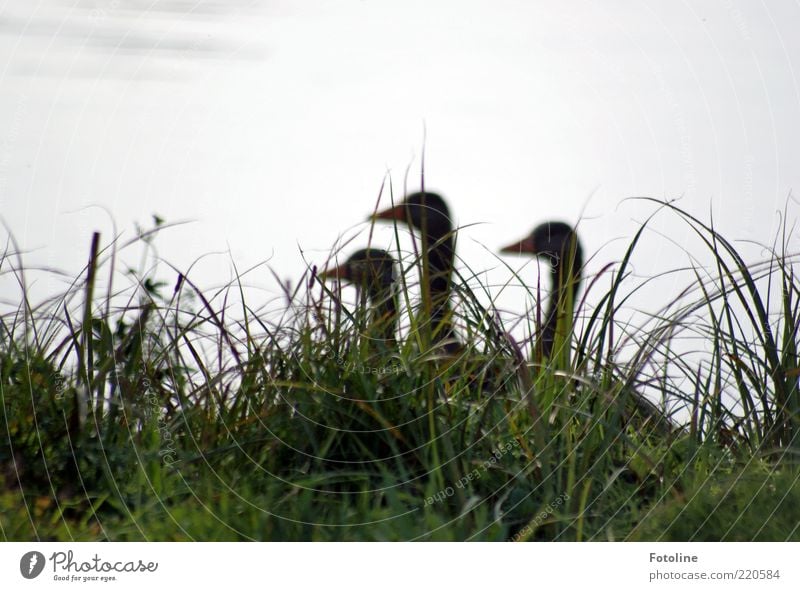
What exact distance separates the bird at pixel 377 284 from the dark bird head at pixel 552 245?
30cm

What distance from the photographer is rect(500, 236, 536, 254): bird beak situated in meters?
2.36

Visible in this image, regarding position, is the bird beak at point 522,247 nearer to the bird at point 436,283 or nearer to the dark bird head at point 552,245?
the dark bird head at point 552,245

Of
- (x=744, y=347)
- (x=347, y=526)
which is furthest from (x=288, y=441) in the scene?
(x=744, y=347)

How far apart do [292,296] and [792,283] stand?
1130 millimetres

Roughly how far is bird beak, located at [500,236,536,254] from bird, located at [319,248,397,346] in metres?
0.30

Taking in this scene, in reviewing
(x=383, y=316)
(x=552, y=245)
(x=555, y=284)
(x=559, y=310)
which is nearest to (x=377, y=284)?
(x=383, y=316)

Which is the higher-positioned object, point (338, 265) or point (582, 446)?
point (338, 265)

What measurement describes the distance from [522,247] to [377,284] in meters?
0.48

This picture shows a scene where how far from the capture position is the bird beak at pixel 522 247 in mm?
2357

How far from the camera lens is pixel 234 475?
1790 millimetres

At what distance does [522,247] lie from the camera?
2.52 meters

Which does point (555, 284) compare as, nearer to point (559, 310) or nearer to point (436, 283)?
point (436, 283)
